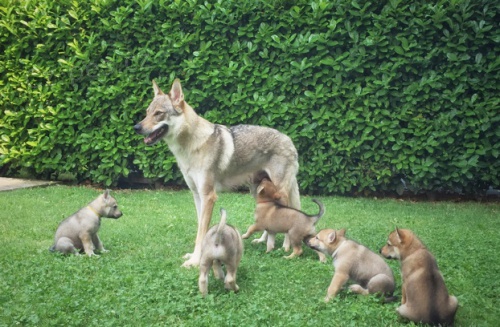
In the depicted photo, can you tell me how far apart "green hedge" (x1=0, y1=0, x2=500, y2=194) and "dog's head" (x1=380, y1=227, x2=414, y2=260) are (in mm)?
5098

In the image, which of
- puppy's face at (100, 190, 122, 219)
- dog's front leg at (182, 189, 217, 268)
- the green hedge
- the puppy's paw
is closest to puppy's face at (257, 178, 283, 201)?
dog's front leg at (182, 189, 217, 268)

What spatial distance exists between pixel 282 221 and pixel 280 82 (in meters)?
4.26

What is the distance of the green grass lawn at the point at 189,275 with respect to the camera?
450 centimetres

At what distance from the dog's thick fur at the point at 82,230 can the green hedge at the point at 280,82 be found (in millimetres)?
4031

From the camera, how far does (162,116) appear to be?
6469 mm

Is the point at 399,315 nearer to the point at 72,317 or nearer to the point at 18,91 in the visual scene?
the point at 72,317

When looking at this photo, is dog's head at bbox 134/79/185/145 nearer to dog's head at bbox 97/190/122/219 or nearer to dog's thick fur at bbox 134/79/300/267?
dog's thick fur at bbox 134/79/300/267

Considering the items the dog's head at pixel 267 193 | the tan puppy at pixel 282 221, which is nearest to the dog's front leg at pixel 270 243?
the tan puppy at pixel 282 221

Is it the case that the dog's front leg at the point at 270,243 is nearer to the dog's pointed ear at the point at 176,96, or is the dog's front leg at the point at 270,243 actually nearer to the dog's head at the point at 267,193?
the dog's head at the point at 267,193

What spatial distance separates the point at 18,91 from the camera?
1116 cm

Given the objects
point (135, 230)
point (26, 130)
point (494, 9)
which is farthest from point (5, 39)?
point (494, 9)

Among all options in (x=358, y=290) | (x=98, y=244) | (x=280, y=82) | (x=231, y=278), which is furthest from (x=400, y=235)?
(x=280, y=82)

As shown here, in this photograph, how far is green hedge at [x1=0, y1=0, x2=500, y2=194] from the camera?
941cm

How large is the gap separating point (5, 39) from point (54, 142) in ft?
7.91
